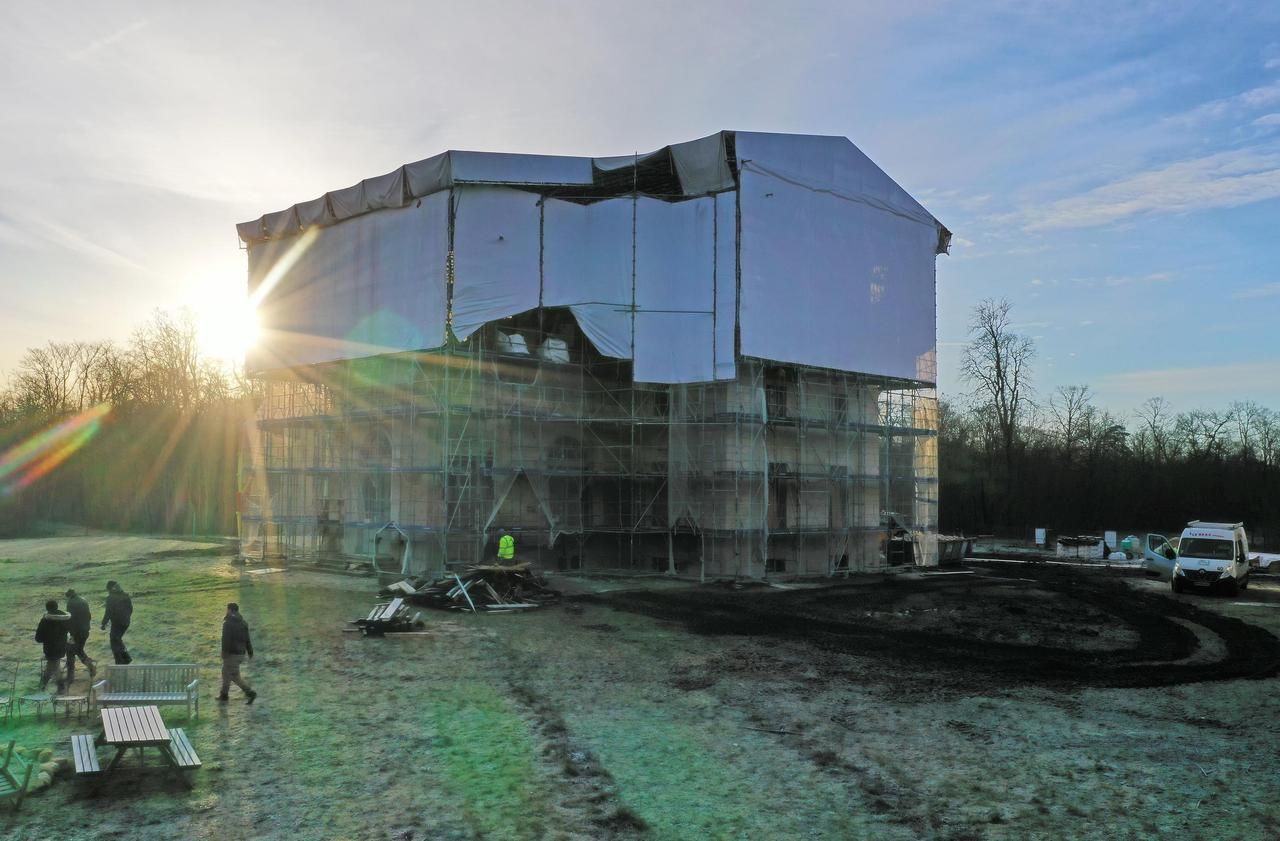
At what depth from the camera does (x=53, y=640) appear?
1141cm

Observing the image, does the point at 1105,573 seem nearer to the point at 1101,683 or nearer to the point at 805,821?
the point at 1101,683

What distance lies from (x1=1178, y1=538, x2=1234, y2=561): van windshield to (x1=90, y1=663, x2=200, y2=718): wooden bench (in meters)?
25.6

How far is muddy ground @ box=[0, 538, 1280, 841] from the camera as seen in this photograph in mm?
7496

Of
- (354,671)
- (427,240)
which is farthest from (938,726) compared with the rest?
(427,240)

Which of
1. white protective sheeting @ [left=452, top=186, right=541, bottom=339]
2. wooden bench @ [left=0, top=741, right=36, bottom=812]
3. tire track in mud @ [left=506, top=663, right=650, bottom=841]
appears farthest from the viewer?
white protective sheeting @ [left=452, top=186, right=541, bottom=339]

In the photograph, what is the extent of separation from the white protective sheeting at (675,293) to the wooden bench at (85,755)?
19605 mm

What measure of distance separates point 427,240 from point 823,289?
492 inches

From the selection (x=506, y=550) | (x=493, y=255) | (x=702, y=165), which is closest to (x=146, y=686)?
(x=506, y=550)

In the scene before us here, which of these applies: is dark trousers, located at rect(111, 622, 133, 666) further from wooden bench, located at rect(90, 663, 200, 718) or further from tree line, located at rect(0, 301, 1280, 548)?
tree line, located at rect(0, 301, 1280, 548)

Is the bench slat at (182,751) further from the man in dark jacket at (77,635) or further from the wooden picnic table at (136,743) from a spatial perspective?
the man in dark jacket at (77,635)

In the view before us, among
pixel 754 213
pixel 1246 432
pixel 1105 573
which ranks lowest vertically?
pixel 1105 573

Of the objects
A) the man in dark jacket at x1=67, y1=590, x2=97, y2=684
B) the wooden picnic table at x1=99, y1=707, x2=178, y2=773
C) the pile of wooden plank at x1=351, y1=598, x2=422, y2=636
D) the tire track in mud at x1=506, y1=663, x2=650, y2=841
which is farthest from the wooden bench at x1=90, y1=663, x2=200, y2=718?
the pile of wooden plank at x1=351, y1=598, x2=422, y2=636

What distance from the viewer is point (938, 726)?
10.5m

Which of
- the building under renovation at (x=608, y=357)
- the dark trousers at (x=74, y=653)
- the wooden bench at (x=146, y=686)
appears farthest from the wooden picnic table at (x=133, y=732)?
the building under renovation at (x=608, y=357)
